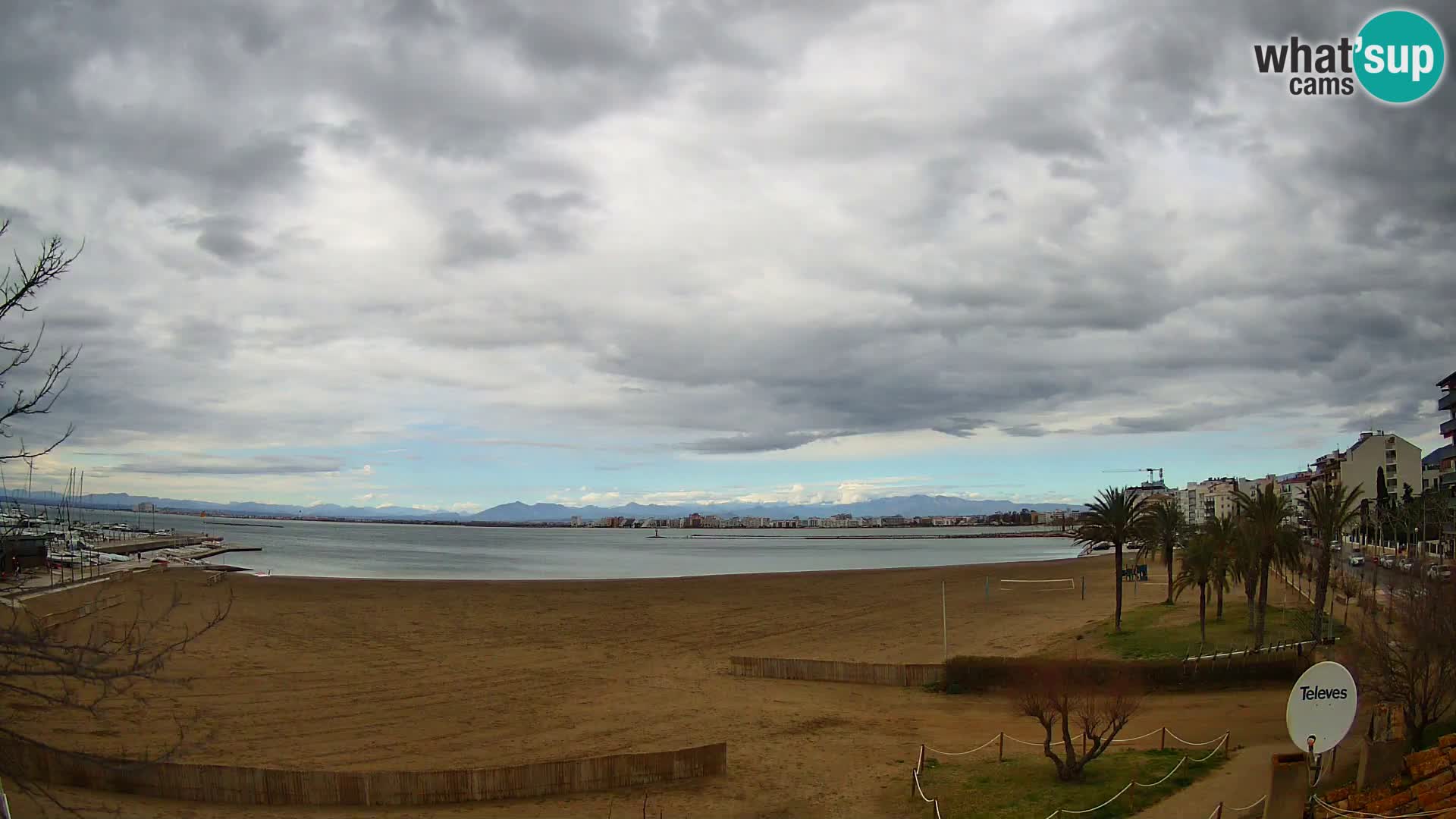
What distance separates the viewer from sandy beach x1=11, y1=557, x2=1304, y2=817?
19797 mm

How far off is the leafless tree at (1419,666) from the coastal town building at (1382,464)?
97829 mm

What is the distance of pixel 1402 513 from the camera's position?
71125mm

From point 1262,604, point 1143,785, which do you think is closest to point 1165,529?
point 1262,604

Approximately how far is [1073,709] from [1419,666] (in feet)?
21.1

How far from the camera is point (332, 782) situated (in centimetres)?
1706

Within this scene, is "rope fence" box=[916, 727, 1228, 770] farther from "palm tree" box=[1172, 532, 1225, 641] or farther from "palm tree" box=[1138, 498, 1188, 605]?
"palm tree" box=[1138, 498, 1188, 605]

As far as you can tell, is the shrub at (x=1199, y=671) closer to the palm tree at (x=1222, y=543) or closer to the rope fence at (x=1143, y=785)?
the palm tree at (x=1222, y=543)

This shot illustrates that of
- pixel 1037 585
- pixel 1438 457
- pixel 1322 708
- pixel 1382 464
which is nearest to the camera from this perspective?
pixel 1322 708

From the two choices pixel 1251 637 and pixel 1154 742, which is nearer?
pixel 1154 742

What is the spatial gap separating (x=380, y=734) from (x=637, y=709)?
703 cm

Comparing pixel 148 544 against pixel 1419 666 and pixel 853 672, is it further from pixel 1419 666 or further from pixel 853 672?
pixel 1419 666

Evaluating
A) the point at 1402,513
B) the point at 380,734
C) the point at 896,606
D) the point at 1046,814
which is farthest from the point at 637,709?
the point at 1402,513

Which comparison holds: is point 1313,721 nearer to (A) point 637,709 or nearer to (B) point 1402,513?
(A) point 637,709

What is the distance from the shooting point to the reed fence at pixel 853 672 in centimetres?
2934
